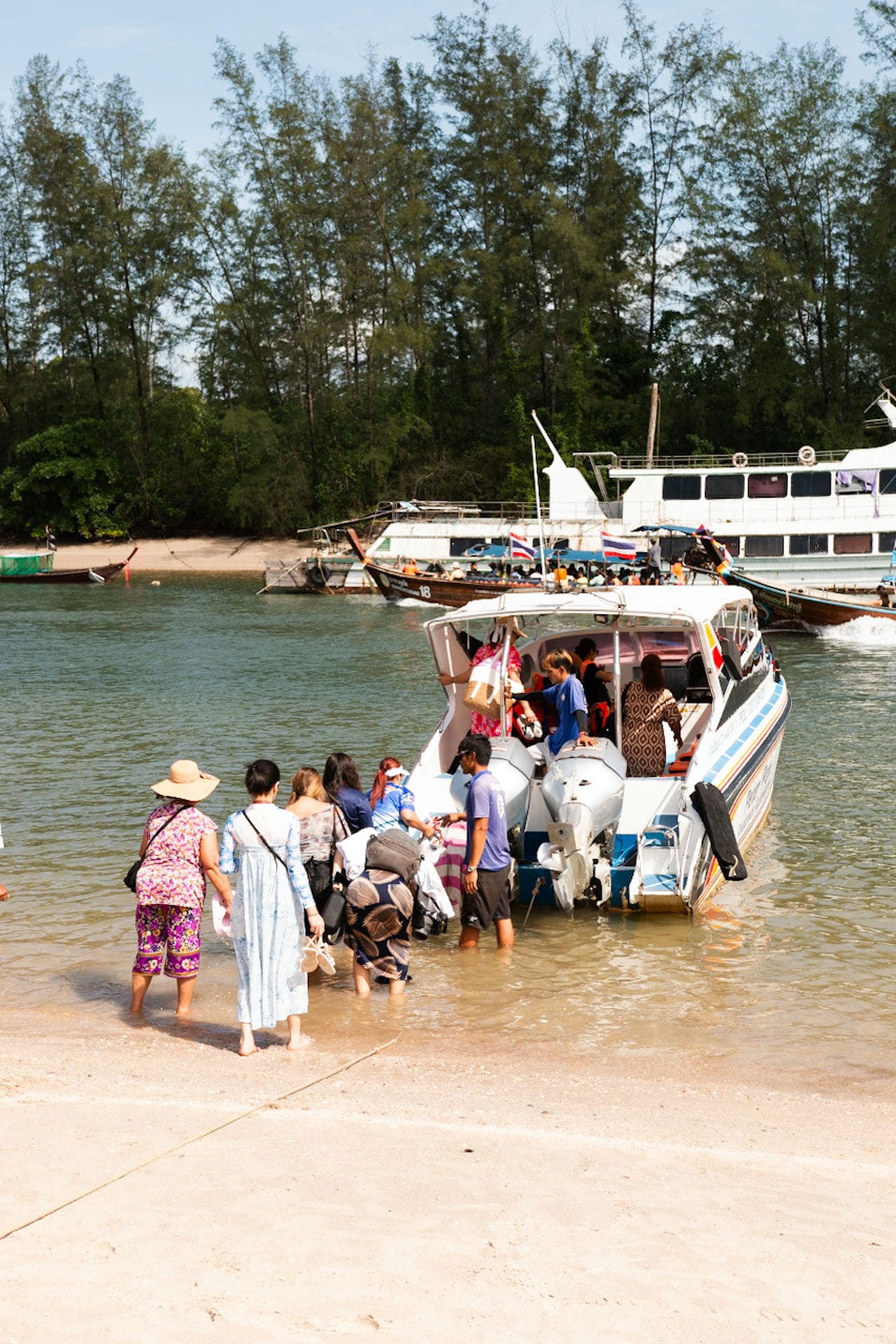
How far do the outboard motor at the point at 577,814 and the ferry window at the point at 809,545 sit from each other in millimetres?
30145

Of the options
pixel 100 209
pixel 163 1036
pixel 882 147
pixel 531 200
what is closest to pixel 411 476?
pixel 531 200

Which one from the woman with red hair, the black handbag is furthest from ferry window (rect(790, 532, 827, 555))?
the black handbag

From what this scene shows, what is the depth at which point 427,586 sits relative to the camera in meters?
44.3

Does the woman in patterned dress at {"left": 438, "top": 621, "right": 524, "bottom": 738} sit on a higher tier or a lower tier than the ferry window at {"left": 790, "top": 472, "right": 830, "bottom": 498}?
lower

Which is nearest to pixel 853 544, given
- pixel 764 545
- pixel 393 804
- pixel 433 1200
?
pixel 764 545

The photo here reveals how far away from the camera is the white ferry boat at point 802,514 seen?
38.1m

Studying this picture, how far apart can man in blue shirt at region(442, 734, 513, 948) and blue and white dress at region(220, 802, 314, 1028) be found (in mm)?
1993

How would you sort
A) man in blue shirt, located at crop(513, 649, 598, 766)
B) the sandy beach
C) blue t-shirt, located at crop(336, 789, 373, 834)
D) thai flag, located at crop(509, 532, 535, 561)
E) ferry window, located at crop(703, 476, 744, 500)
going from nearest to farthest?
1. blue t-shirt, located at crop(336, 789, 373, 834)
2. man in blue shirt, located at crop(513, 649, 598, 766)
3. ferry window, located at crop(703, 476, 744, 500)
4. thai flag, located at crop(509, 532, 535, 561)
5. the sandy beach

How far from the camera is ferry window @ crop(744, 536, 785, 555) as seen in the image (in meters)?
38.8

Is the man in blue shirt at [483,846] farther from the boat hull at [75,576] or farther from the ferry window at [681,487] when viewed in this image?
the boat hull at [75,576]

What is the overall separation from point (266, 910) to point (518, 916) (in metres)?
3.55

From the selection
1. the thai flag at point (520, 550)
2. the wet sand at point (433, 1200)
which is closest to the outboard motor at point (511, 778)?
the wet sand at point (433, 1200)

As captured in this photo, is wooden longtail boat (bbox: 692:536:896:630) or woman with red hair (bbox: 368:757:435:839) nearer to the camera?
woman with red hair (bbox: 368:757:435:839)

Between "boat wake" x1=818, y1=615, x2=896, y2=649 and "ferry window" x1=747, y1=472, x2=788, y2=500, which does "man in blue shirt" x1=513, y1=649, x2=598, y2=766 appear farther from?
"ferry window" x1=747, y1=472, x2=788, y2=500
